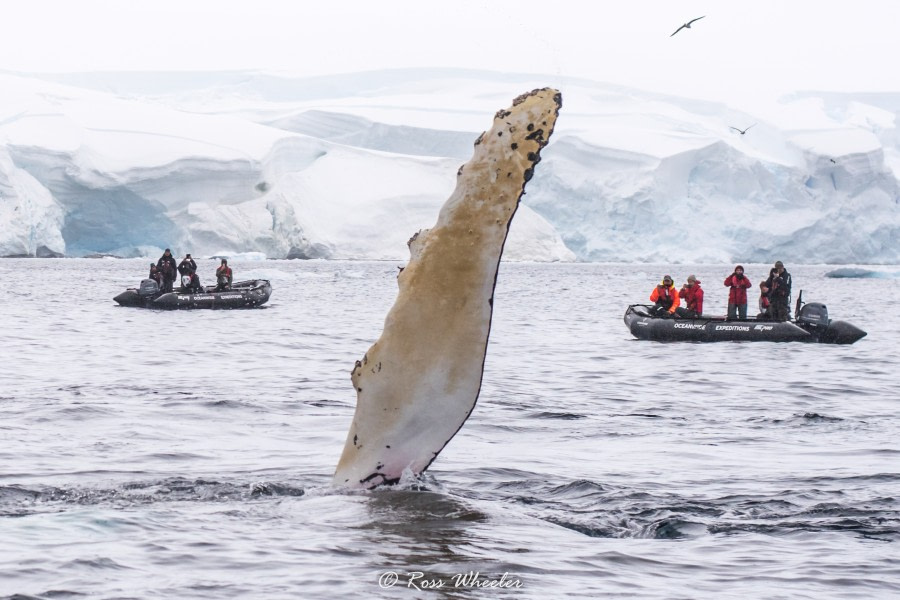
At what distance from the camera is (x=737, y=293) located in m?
22.9

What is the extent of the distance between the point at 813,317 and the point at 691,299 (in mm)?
2390


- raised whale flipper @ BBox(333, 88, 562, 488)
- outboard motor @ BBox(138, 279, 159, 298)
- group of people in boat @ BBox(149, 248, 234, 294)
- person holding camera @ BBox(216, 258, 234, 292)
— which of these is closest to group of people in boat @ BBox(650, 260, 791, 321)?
group of people in boat @ BBox(149, 248, 234, 294)

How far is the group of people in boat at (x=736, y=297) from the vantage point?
74.2 ft

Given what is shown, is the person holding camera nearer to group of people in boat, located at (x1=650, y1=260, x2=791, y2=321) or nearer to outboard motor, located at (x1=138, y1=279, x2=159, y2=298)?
outboard motor, located at (x1=138, y1=279, x2=159, y2=298)

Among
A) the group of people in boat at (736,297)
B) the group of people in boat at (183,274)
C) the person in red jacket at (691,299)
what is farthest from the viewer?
the group of people in boat at (183,274)

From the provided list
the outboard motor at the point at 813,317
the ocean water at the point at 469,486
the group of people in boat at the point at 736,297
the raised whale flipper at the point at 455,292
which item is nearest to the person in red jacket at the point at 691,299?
the group of people in boat at the point at 736,297

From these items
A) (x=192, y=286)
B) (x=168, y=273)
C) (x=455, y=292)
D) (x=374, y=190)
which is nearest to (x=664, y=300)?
(x=192, y=286)

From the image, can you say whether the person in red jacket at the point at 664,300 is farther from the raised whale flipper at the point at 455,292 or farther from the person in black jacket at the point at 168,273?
the raised whale flipper at the point at 455,292

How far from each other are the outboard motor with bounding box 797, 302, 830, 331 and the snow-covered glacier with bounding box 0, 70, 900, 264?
5624 cm

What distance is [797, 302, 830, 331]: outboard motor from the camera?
76.4 feet

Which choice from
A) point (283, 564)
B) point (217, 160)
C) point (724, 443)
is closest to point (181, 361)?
point (724, 443)

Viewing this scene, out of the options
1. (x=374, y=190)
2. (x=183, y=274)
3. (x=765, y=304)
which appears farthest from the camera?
(x=374, y=190)

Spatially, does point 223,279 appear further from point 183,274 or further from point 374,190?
point 374,190

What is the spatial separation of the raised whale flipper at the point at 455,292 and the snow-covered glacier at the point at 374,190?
68549 mm
